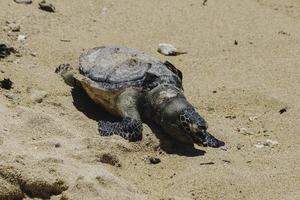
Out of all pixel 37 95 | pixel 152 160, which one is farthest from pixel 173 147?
pixel 37 95

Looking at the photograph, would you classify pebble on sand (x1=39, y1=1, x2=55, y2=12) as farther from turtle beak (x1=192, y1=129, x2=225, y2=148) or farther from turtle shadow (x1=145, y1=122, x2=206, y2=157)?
turtle beak (x1=192, y1=129, x2=225, y2=148)

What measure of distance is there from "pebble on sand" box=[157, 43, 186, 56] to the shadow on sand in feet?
4.77

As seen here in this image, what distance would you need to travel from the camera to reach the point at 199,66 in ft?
22.6

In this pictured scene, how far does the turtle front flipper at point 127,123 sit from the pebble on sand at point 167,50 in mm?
1695

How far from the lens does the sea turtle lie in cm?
514

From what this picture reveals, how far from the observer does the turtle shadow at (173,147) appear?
202 inches

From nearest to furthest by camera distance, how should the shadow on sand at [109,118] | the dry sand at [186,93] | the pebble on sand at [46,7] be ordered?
the dry sand at [186,93] < the shadow on sand at [109,118] < the pebble on sand at [46,7]

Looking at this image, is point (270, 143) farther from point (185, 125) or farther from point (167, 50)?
point (167, 50)

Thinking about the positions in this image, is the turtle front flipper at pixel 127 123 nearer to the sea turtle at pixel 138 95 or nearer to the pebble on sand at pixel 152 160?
the sea turtle at pixel 138 95

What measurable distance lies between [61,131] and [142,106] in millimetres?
904

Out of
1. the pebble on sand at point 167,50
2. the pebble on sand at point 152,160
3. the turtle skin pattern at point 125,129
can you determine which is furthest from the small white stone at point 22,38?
the pebble on sand at point 152,160

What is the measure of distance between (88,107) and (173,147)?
2.94 feet

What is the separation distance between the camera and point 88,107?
5.64m

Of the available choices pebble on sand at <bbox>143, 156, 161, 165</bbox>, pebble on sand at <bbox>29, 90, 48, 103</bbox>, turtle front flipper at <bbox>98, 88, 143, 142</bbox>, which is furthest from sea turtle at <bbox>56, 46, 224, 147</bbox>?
pebble on sand at <bbox>29, 90, 48, 103</bbox>
